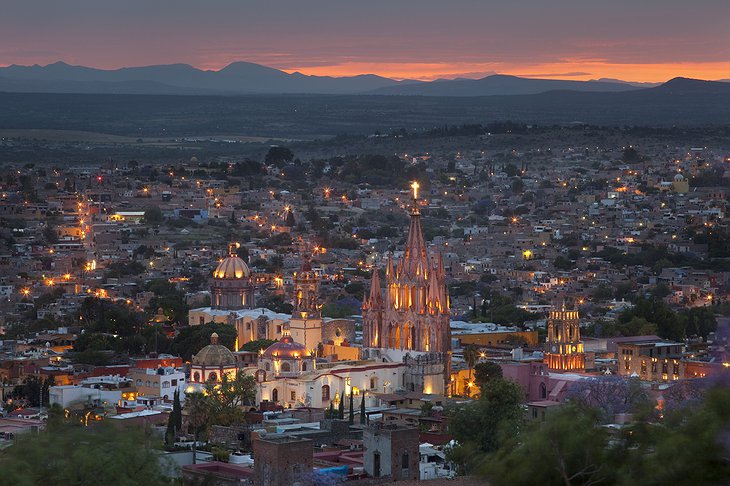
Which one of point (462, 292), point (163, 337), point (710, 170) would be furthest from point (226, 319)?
point (710, 170)

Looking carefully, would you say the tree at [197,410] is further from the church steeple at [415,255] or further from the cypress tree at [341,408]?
the church steeple at [415,255]

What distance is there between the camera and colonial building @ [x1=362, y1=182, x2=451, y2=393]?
262 ft

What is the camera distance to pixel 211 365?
78.2 m

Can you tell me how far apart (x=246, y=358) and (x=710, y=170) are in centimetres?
12019

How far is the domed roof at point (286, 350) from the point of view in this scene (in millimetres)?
77750

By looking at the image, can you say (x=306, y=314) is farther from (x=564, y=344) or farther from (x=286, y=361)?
(x=564, y=344)

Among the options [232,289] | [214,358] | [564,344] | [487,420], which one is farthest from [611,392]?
[232,289]

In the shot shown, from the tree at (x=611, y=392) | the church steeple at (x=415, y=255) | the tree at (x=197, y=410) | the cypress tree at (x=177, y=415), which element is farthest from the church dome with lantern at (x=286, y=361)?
the cypress tree at (x=177, y=415)

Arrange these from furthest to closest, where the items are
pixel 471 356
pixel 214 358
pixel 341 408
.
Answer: pixel 471 356 → pixel 214 358 → pixel 341 408

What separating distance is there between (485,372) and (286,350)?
6879 mm

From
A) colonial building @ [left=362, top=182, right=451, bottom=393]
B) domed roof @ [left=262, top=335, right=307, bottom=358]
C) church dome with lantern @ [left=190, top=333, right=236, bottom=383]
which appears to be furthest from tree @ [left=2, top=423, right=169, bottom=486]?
colonial building @ [left=362, top=182, right=451, bottom=393]

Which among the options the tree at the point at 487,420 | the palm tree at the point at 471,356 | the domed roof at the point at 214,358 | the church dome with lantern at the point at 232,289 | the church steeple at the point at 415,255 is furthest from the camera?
the church dome with lantern at the point at 232,289

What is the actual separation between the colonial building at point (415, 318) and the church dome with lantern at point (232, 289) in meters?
18.6

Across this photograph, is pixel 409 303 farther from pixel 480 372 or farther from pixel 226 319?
pixel 226 319
